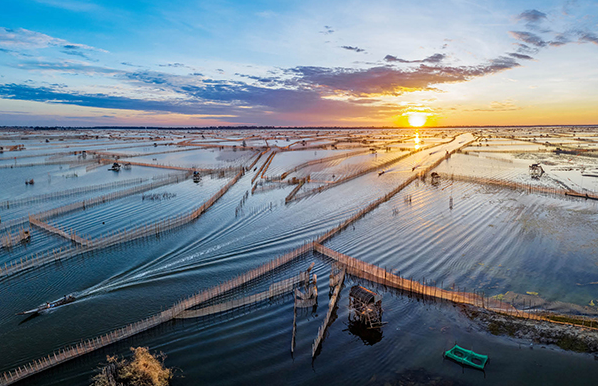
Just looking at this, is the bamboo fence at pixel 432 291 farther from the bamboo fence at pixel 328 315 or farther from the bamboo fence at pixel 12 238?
the bamboo fence at pixel 12 238

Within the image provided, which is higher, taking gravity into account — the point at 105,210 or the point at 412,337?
the point at 105,210

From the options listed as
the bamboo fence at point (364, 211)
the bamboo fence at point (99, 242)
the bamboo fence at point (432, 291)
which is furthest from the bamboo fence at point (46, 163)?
the bamboo fence at point (432, 291)

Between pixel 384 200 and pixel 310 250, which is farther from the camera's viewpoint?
pixel 384 200

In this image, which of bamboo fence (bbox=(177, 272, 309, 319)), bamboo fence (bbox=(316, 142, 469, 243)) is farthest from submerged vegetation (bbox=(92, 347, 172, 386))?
bamboo fence (bbox=(316, 142, 469, 243))

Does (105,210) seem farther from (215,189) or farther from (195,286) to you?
(195,286)

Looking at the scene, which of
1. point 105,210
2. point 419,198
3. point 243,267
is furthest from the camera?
point 419,198

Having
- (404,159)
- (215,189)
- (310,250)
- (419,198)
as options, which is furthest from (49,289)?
(404,159)

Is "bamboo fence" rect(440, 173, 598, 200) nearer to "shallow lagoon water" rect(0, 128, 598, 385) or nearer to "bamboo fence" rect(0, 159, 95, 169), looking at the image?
"shallow lagoon water" rect(0, 128, 598, 385)

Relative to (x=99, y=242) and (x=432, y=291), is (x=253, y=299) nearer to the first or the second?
(x=432, y=291)
